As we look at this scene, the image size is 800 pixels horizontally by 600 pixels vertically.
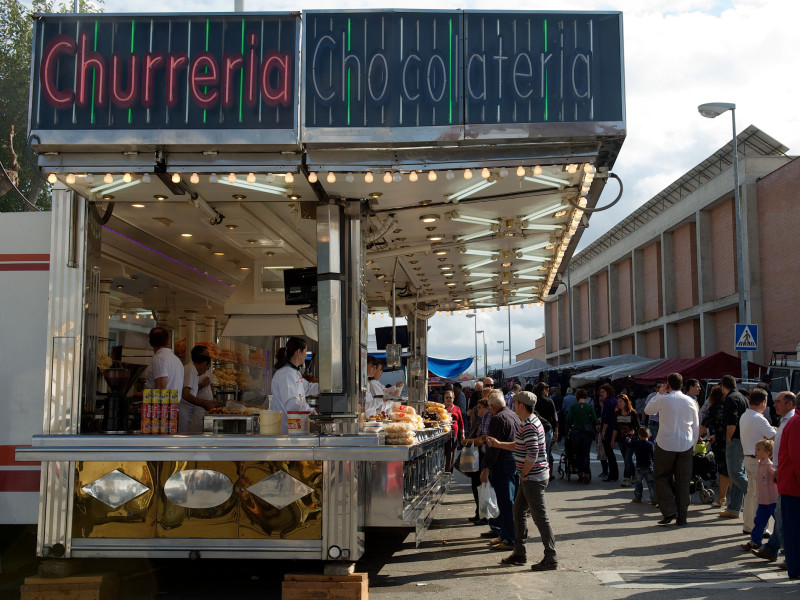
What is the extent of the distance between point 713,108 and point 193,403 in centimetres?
1796

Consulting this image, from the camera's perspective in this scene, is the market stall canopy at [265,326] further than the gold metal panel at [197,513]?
Yes

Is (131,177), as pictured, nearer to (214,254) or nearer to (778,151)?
(214,254)

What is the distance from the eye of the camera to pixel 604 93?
23.1 feet

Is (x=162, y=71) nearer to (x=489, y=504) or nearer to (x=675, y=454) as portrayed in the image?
(x=489, y=504)

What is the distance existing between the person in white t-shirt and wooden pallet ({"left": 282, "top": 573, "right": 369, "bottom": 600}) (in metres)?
2.32

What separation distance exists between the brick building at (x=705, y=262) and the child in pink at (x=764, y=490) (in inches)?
748

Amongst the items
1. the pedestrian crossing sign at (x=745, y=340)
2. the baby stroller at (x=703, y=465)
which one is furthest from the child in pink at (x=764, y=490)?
the pedestrian crossing sign at (x=745, y=340)

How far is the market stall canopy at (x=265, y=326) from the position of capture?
12070mm

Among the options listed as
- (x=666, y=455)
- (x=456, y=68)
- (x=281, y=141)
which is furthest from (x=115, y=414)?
(x=666, y=455)


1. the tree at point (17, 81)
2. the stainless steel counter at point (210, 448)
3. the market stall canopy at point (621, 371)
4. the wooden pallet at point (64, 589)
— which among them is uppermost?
the tree at point (17, 81)

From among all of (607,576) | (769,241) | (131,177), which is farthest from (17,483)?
(769,241)

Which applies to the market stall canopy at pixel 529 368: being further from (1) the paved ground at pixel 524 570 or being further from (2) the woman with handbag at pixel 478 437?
(1) the paved ground at pixel 524 570

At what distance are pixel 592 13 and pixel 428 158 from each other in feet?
6.14

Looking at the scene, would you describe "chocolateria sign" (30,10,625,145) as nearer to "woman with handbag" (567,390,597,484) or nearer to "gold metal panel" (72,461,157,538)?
"gold metal panel" (72,461,157,538)
